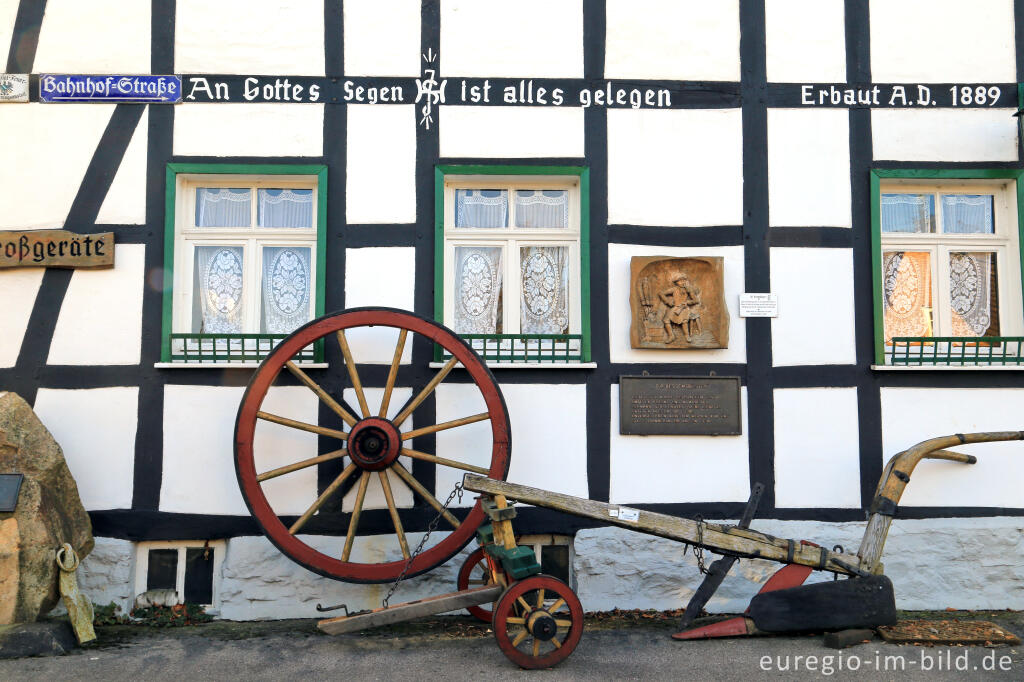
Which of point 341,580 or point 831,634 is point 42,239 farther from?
point 831,634

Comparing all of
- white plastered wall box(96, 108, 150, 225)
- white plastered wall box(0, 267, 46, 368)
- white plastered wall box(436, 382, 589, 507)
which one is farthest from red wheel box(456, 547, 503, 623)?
white plastered wall box(0, 267, 46, 368)

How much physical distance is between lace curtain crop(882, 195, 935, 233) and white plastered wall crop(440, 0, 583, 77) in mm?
2102

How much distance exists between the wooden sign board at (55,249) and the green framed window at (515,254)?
6.43 ft

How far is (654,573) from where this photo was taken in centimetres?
506

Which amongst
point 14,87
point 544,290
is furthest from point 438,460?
point 14,87

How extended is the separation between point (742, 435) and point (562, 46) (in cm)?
257

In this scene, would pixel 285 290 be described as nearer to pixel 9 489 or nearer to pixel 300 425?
pixel 300 425

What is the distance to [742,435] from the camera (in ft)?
16.9

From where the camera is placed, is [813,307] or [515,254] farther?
[515,254]

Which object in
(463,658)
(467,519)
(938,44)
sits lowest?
(463,658)

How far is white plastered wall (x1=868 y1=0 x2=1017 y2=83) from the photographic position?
537cm

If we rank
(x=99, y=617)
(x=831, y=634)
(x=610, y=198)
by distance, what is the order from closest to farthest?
(x=831, y=634) → (x=99, y=617) → (x=610, y=198)

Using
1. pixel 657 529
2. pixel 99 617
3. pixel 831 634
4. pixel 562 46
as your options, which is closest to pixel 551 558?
pixel 657 529

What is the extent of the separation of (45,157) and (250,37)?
1.40 meters
